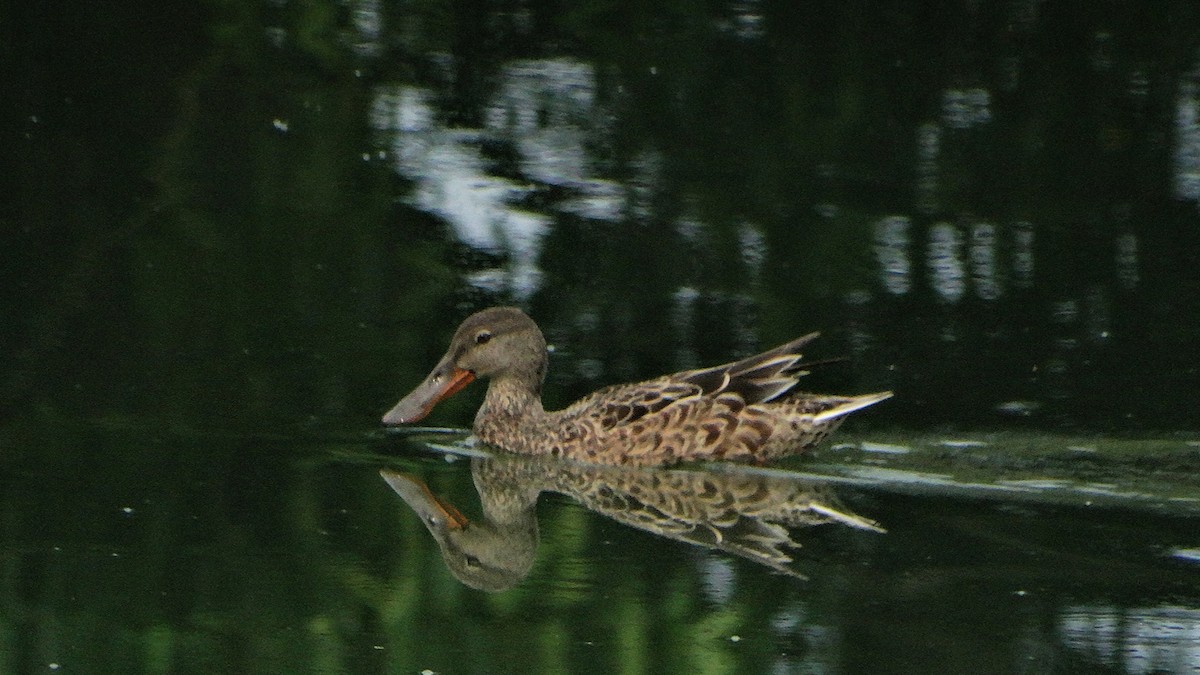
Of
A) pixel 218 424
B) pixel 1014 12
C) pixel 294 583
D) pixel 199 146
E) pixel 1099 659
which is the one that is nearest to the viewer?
pixel 1099 659

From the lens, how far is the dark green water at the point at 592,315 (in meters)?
6.87

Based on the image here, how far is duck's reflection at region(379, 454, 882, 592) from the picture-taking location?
7.60 m

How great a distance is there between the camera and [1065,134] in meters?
14.1

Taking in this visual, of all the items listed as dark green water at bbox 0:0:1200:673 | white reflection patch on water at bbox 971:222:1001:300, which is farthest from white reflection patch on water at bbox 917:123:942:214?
white reflection patch on water at bbox 971:222:1001:300

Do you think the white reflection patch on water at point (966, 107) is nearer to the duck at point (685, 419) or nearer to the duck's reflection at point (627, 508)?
the duck at point (685, 419)

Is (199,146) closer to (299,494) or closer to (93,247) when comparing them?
(93,247)

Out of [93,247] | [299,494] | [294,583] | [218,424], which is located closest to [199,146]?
[93,247]

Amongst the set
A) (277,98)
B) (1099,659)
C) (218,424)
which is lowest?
(277,98)

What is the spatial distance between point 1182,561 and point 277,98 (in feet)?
29.3

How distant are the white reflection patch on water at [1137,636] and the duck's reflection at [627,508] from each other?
3.28 feet

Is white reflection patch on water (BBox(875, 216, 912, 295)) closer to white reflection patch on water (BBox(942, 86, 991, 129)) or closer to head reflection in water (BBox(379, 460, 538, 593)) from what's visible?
white reflection patch on water (BBox(942, 86, 991, 129))

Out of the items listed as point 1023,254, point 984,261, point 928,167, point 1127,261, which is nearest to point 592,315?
point 984,261

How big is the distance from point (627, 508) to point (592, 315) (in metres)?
2.44

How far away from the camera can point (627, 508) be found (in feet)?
27.2
